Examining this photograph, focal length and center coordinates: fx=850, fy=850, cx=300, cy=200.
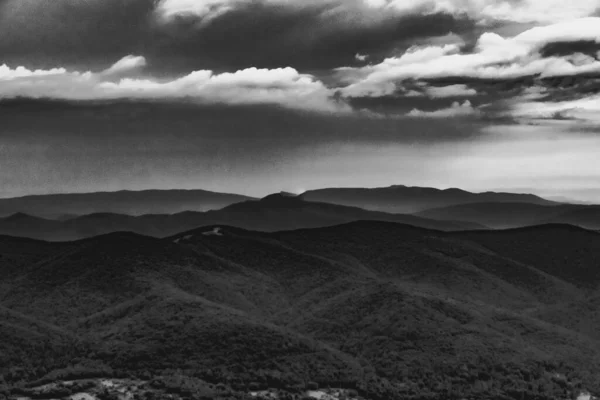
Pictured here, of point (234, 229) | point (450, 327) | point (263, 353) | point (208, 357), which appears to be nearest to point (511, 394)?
point (450, 327)

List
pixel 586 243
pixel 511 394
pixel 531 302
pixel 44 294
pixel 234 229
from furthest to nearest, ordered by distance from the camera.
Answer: pixel 586 243 < pixel 234 229 < pixel 531 302 < pixel 44 294 < pixel 511 394

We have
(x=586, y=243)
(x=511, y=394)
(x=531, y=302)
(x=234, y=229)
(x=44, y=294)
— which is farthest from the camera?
(x=586, y=243)

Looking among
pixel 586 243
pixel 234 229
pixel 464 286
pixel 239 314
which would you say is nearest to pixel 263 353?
pixel 239 314

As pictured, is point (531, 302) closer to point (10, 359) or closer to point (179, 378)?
point (179, 378)

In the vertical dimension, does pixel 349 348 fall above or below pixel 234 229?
below

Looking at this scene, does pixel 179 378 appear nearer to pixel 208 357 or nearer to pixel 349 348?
pixel 208 357

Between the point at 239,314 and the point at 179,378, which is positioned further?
the point at 239,314
